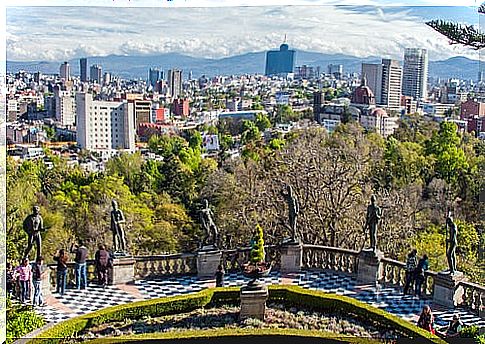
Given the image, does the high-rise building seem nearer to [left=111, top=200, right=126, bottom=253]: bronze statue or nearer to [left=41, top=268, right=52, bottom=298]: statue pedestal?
[left=111, top=200, right=126, bottom=253]: bronze statue

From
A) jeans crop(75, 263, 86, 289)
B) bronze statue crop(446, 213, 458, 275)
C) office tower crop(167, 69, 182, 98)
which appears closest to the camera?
bronze statue crop(446, 213, 458, 275)

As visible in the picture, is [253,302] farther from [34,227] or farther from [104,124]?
[104,124]

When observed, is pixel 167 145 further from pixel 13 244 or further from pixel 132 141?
pixel 13 244

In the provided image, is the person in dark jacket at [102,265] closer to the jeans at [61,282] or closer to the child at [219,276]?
the jeans at [61,282]

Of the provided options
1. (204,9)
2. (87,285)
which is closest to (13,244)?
(87,285)

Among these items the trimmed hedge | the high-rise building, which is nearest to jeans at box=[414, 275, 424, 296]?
the trimmed hedge

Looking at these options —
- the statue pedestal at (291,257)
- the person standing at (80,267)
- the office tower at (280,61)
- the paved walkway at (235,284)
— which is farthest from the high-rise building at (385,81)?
the person standing at (80,267)
